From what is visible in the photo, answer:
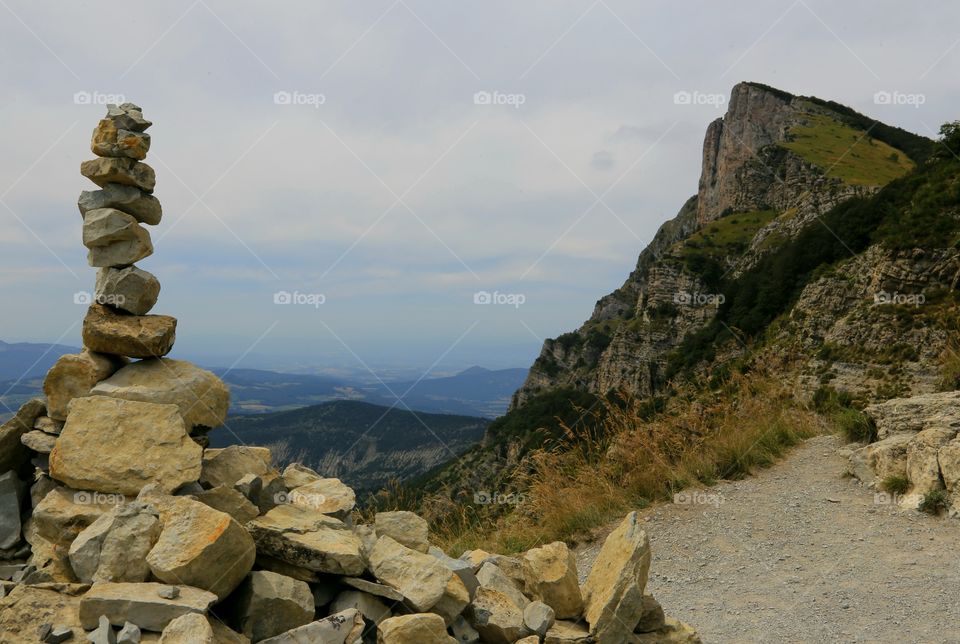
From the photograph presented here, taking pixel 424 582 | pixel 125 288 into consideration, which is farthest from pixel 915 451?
pixel 125 288

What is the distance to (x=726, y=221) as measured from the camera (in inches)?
4213

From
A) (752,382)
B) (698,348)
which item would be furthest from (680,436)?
(698,348)

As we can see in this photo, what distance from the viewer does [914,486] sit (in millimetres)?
9891

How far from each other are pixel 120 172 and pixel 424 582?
4.94m

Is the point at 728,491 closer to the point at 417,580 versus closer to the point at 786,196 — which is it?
the point at 417,580

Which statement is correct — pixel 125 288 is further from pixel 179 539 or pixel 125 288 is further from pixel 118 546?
pixel 179 539

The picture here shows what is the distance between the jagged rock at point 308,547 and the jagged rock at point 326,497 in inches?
38.3

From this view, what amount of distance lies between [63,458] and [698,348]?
2466 inches

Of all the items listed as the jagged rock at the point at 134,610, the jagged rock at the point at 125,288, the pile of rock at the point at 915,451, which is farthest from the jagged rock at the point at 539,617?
the pile of rock at the point at 915,451

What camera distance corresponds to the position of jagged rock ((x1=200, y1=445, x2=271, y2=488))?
20.5 feet

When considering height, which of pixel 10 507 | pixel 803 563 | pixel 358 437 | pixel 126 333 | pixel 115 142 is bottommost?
pixel 358 437

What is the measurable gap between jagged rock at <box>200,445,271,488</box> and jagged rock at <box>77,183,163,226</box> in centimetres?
262

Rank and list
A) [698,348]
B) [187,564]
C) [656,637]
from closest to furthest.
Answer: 1. [187,564]
2. [656,637]
3. [698,348]

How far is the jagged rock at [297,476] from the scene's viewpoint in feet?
23.0
